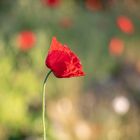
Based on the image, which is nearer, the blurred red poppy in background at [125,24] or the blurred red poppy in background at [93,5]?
the blurred red poppy in background at [125,24]

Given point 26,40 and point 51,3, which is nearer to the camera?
point 26,40

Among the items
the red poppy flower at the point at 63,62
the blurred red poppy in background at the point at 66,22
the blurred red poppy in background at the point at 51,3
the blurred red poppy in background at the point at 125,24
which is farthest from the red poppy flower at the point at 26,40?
the red poppy flower at the point at 63,62

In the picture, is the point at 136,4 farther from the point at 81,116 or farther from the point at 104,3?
the point at 81,116

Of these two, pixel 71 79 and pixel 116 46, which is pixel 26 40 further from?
pixel 116 46

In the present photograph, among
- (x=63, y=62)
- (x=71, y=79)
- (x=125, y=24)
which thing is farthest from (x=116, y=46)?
(x=63, y=62)

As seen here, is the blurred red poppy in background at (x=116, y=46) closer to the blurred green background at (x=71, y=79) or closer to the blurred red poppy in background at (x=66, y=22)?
the blurred green background at (x=71, y=79)
